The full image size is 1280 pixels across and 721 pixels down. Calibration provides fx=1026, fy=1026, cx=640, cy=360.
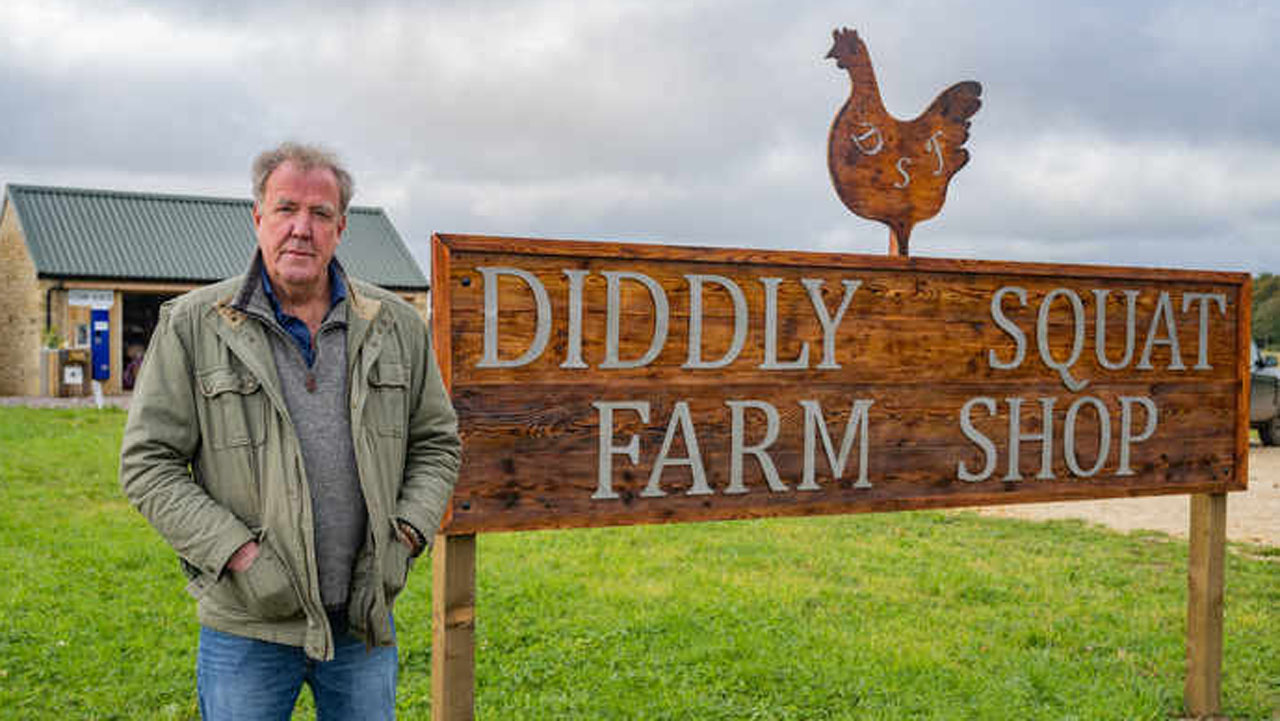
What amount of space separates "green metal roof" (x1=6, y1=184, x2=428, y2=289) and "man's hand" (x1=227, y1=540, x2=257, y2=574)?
21475 mm

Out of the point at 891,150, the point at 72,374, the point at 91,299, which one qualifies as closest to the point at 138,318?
the point at 91,299

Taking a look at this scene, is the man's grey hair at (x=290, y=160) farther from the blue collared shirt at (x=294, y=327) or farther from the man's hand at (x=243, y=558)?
the man's hand at (x=243, y=558)

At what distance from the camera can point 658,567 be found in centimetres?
700

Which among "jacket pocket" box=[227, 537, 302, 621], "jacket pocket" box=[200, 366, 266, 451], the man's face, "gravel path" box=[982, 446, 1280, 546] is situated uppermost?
the man's face

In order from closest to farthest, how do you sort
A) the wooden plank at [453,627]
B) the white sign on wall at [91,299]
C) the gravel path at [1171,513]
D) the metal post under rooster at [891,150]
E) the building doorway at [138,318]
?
the wooden plank at [453,627] < the metal post under rooster at [891,150] < the gravel path at [1171,513] < the white sign on wall at [91,299] < the building doorway at [138,318]

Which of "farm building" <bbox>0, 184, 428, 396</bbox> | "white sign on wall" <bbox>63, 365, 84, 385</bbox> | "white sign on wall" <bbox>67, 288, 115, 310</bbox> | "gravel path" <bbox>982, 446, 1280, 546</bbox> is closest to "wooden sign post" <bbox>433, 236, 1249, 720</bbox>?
"gravel path" <bbox>982, 446, 1280, 546</bbox>

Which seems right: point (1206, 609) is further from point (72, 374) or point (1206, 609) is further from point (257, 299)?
point (72, 374)

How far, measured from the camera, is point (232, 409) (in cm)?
220

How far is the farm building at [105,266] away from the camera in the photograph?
2070cm

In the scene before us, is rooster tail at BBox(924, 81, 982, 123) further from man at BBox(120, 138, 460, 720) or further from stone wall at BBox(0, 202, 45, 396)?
stone wall at BBox(0, 202, 45, 396)

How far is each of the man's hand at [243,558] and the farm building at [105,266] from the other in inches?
799

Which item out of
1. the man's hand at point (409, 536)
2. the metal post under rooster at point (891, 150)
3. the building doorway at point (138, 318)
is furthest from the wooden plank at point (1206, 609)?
the building doorway at point (138, 318)

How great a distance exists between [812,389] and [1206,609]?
7.26 ft

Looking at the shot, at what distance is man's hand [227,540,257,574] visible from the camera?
7.14 feet
